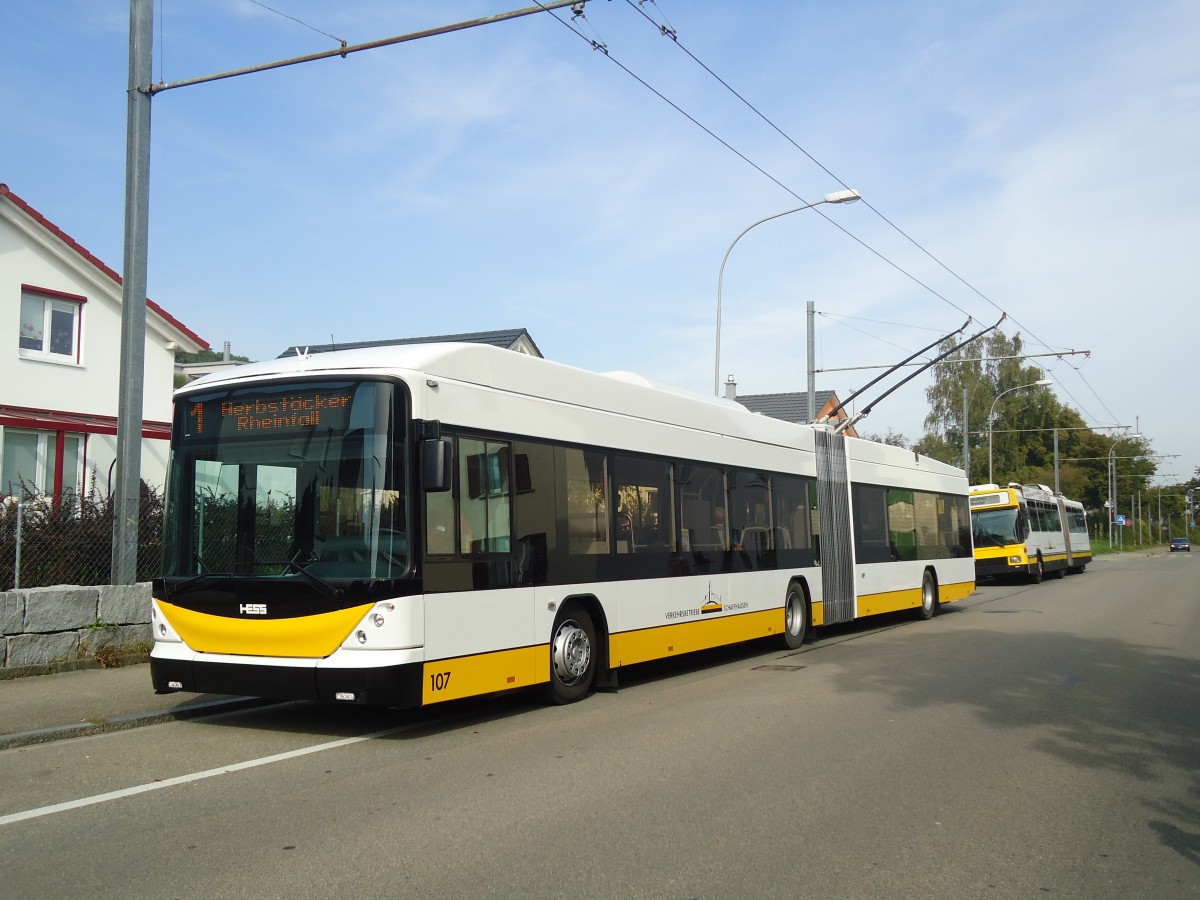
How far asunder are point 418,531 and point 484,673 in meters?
1.37

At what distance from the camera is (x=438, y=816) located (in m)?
5.70

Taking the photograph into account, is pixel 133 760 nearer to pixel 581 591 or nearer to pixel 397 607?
pixel 397 607

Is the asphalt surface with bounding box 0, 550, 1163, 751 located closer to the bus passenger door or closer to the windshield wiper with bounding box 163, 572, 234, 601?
the windshield wiper with bounding box 163, 572, 234, 601

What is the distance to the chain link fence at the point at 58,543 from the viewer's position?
11422mm

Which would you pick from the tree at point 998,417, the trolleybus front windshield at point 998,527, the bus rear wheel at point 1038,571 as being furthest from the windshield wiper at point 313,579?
the tree at point 998,417

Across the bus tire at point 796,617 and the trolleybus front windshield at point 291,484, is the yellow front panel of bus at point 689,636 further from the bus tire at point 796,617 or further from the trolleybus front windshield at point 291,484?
the trolleybus front windshield at point 291,484

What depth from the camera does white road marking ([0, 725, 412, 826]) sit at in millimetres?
5746

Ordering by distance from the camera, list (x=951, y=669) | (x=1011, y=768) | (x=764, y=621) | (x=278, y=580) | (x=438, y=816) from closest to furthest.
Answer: (x=438, y=816)
(x=1011, y=768)
(x=278, y=580)
(x=951, y=669)
(x=764, y=621)

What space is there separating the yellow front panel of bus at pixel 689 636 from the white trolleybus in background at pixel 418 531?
47mm

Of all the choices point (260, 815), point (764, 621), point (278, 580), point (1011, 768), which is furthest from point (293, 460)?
point (764, 621)

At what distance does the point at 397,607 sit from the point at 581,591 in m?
2.51

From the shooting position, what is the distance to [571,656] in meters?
9.54

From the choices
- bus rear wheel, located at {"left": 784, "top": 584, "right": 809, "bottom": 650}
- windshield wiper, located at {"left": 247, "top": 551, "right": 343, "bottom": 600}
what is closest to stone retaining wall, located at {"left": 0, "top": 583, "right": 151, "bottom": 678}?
windshield wiper, located at {"left": 247, "top": 551, "right": 343, "bottom": 600}

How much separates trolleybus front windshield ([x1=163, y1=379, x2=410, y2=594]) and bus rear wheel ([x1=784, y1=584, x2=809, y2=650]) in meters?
7.94
